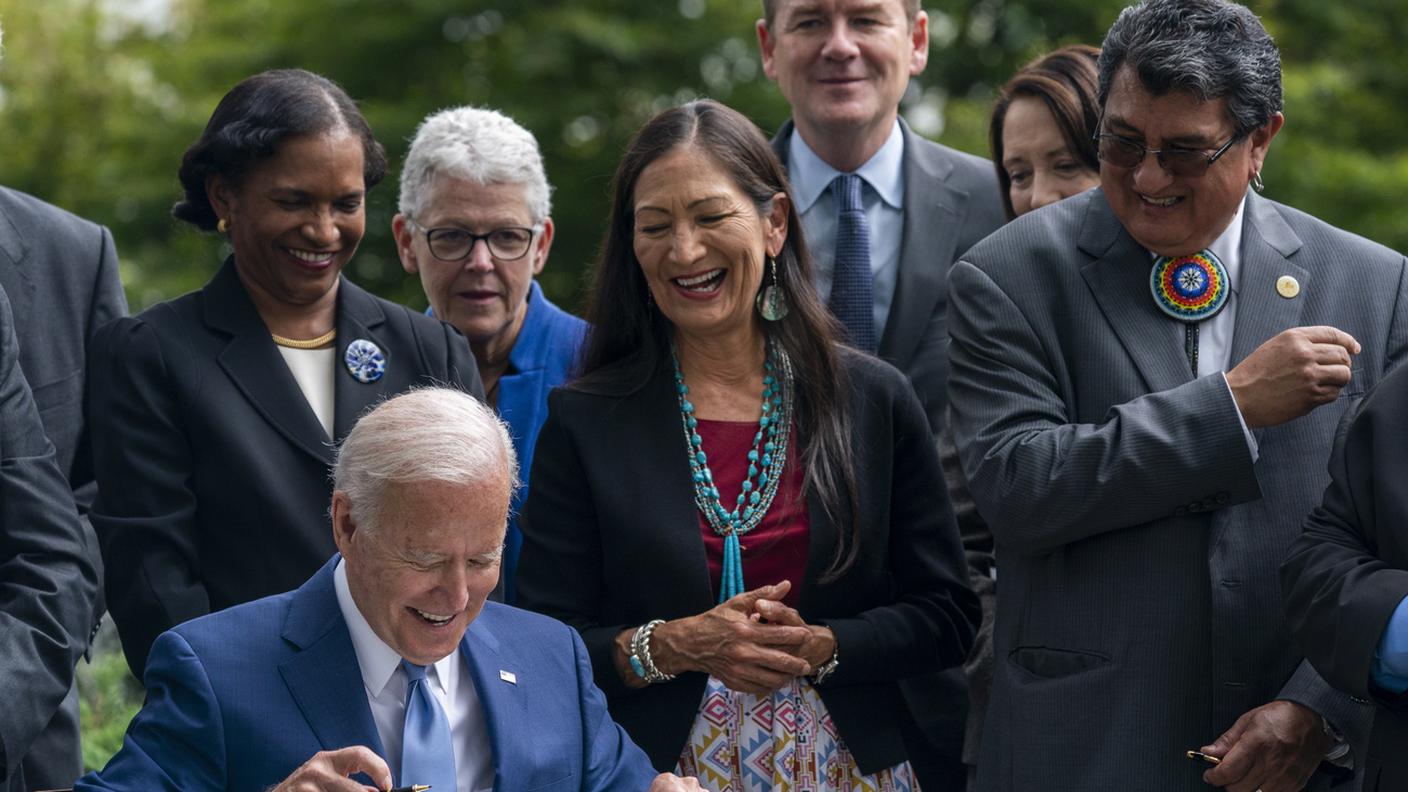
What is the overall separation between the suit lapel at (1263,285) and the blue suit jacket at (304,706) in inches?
59.3

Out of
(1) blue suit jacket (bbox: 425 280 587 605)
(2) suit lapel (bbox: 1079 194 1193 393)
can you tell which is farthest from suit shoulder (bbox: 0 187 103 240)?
(2) suit lapel (bbox: 1079 194 1193 393)

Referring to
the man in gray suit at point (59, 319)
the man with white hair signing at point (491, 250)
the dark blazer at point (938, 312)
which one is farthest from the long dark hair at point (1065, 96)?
the man in gray suit at point (59, 319)

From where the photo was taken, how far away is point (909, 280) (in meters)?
5.16

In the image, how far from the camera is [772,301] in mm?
4621

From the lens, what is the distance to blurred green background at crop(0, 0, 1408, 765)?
15.3 m

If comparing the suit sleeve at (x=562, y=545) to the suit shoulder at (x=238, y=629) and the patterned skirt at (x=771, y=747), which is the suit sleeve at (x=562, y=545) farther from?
the suit shoulder at (x=238, y=629)

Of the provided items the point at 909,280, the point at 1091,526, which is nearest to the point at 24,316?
the point at 909,280

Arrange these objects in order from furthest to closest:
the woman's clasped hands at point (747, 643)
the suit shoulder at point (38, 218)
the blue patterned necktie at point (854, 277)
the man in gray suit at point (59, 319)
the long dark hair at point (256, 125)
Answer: the blue patterned necktie at point (854, 277) → the suit shoulder at point (38, 218) → the man in gray suit at point (59, 319) → the long dark hair at point (256, 125) → the woman's clasped hands at point (747, 643)

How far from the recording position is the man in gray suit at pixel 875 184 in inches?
202

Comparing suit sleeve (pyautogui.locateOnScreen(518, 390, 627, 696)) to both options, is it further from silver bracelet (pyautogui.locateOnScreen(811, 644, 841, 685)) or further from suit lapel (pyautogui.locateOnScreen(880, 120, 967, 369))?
suit lapel (pyautogui.locateOnScreen(880, 120, 967, 369))

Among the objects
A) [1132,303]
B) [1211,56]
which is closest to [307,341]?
[1132,303]

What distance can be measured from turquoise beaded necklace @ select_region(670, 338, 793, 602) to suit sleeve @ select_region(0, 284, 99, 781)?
1.32m

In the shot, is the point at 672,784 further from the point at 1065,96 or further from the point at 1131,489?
the point at 1065,96

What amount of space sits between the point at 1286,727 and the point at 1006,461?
2.45 feet
